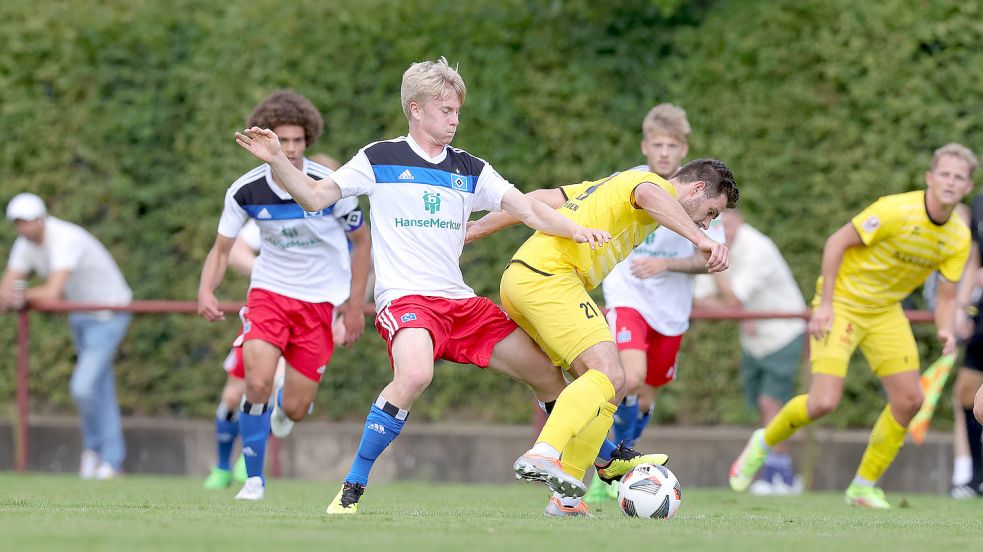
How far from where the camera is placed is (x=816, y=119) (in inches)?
456

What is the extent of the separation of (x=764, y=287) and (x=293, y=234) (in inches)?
173

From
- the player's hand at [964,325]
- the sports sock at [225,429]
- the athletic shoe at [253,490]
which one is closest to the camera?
the athletic shoe at [253,490]

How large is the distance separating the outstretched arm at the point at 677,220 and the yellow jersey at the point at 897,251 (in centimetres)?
233

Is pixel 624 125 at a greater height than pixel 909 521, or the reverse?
pixel 624 125

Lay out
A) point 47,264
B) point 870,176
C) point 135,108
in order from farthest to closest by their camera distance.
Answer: point 135,108 → point 47,264 → point 870,176

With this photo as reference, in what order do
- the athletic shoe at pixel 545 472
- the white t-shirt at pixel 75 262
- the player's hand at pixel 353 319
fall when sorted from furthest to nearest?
the white t-shirt at pixel 75 262, the player's hand at pixel 353 319, the athletic shoe at pixel 545 472

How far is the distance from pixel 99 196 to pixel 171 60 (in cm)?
134

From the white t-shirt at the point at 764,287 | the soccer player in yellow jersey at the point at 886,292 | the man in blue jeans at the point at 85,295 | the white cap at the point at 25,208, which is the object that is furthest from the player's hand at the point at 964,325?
the white cap at the point at 25,208

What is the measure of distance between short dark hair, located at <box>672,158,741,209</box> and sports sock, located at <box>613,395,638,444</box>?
2398 millimetres

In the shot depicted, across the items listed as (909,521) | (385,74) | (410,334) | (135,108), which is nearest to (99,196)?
(135,108)

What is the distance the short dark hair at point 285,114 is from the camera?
27.3 ft

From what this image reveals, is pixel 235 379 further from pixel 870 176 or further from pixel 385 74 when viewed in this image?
pixel 870 176

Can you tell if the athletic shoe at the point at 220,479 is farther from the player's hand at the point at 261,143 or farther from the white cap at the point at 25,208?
the player's hand at the point at 261,143

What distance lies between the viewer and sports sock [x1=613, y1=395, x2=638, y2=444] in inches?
363
